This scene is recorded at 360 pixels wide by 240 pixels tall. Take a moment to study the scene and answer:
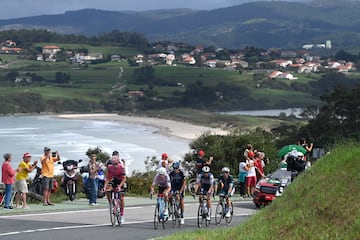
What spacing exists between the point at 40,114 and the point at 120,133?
44.1 meters

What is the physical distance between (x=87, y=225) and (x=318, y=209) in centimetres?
785

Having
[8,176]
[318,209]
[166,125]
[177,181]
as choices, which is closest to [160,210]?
[177,181]

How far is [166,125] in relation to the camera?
11150 centimetres

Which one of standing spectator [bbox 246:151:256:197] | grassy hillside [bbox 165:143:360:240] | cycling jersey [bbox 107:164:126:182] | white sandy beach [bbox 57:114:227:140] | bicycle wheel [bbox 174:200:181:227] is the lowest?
white sandy beach [bbox 57:114:227:140]

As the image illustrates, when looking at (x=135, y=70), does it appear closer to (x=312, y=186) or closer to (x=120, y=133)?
(x=120, y=133)

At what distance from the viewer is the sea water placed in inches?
2635

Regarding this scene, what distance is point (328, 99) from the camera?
58.9m

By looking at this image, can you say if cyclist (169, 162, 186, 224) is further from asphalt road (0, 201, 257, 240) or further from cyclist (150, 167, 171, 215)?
asphalt road (0, 201, 257, 240)

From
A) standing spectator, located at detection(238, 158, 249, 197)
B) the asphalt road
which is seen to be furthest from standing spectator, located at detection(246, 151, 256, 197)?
the asphalt road

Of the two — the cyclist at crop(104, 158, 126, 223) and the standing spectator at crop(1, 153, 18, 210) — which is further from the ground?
the cyclist at crop(104, 158, 126, 223)

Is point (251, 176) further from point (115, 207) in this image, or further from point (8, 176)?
point (115, 207)

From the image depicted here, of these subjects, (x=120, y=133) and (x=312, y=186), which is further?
(x=120, y=133)

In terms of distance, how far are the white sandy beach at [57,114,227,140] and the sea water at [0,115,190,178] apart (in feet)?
6.27

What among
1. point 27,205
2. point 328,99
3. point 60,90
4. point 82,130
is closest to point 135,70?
point 60,90
